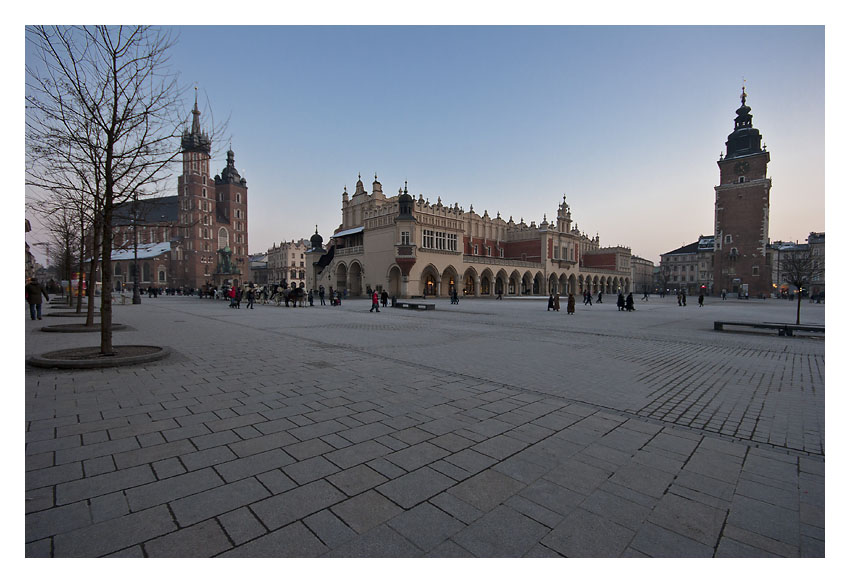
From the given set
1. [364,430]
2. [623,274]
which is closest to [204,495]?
[364,430]

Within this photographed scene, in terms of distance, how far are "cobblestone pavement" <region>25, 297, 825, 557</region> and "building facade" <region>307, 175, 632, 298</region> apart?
35466 millimetres

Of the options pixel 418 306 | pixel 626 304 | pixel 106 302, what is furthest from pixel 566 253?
pixel 106 302

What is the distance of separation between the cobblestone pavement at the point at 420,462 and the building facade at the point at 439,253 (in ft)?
116

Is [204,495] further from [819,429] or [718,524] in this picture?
[819,429]

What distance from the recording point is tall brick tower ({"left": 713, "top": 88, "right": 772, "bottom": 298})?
63.5m

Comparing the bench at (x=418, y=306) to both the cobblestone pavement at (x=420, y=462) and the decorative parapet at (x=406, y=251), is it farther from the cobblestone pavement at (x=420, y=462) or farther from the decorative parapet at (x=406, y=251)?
the cobblestone pavement at (x=420, y=462)

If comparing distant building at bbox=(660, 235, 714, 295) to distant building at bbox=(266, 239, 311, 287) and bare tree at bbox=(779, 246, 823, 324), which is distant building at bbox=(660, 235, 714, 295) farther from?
distant building at bbox=(266, 239, 311, 287)

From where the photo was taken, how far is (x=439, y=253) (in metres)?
47.6

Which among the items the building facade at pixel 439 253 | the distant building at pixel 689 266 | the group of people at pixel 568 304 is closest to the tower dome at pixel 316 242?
the building facade at pixel 439 253

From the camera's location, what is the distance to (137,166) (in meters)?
8.48

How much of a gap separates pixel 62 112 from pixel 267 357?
254 inches

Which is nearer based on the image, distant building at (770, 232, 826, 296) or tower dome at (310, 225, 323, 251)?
tower dome at (310, 225, 323, 251)

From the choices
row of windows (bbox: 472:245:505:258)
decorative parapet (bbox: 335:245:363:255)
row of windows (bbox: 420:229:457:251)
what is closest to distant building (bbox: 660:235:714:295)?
row of windows (bbox: 472:245:505:258)

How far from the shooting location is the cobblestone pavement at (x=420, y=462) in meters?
2.43
